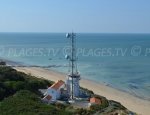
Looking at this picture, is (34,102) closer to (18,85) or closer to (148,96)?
(18,85)

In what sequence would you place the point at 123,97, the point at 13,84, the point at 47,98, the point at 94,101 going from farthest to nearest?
the point at 123,97, the point at 13,84, the point at 47,98, the point at 94,101

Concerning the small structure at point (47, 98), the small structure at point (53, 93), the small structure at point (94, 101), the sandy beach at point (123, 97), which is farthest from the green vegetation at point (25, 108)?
the sandy beach at point (123, 97)

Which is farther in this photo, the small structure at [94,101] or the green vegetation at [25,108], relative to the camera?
the small structure at [94,101]

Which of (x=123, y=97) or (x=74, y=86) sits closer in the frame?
(x=74, y=86)

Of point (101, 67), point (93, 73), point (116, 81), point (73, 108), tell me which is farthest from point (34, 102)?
point (101, 67)

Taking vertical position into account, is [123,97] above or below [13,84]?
below

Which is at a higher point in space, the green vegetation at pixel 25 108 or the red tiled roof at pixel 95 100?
the green vegetation at pixel 25 108

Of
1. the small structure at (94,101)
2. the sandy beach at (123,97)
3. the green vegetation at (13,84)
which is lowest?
the sandy beach at (123,97)

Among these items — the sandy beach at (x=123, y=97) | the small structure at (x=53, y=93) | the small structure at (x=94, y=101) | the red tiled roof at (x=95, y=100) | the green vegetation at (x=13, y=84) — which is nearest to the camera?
the small structure at (x=94, y=101)

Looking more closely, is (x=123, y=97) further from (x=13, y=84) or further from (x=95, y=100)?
(x=13, y=84)

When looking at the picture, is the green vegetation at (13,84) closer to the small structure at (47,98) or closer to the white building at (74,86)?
the small structure at (47,98)

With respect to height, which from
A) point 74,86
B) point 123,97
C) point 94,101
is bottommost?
point 123,97

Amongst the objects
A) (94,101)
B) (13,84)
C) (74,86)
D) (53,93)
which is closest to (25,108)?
(94,101)
